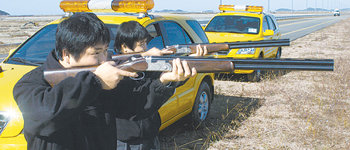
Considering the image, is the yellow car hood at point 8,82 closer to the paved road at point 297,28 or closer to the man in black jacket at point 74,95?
the man in black jacket at point 74,95

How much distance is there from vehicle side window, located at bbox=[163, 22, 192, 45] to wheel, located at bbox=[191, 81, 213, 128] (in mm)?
782

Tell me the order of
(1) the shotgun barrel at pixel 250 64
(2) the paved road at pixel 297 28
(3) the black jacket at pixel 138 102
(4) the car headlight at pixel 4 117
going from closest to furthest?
(1) the shotgun barrel at pixel 250 64
(3) the black jacket at pixel 138 102
(4) the car headlight at pixel 4 117
(2) the paved road at pixel 297 28

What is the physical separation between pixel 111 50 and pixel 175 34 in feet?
4.08

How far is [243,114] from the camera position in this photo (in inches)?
242

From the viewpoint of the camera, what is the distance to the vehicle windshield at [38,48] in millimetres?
4059

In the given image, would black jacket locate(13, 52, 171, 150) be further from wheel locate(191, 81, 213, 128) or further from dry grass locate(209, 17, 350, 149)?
wheel locate(191, 81, 213, 128)

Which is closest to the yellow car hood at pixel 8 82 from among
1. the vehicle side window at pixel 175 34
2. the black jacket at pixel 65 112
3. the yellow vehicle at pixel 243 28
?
the black jacket at pixel 65 112

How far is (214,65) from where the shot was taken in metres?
2.08

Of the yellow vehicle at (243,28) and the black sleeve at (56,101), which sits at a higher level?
the black sleeve at (56,101)

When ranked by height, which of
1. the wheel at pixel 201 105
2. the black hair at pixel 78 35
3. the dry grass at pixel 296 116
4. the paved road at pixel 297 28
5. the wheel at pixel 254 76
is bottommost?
the paved road at pixel 297 28

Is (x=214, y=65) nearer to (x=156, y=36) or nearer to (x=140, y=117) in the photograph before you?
(x=140, y=117)

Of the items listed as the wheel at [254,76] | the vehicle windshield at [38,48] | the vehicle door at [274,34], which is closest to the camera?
the vehicle windshield at [38,48]

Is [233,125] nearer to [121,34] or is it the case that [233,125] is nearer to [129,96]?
[121,34]

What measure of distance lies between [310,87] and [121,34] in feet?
21.8
